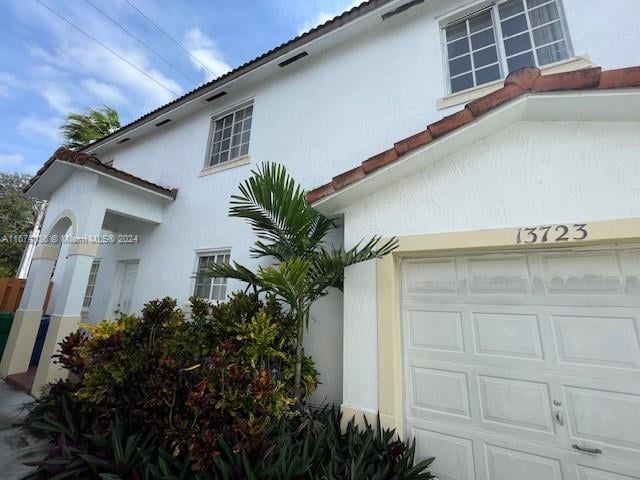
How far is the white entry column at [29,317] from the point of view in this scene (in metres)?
7.39

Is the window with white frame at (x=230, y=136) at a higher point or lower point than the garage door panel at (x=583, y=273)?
higher

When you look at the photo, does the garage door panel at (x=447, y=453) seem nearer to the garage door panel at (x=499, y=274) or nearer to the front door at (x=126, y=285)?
the garage door panel at (x=499, y=274)

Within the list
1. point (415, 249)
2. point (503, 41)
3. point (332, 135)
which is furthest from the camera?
point (332, 135)

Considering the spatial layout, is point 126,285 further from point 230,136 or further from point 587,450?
point 587,450

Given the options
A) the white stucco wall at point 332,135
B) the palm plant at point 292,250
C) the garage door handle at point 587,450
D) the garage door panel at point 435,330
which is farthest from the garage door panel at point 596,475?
the palm plant at point 292,250

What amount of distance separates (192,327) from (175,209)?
4.92 m

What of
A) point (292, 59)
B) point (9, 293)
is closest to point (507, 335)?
point (292, 59)

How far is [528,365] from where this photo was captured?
3.21 m

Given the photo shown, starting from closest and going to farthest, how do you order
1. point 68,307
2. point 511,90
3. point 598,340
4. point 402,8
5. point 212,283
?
1. point 598,340
2. point 511,90
3. point 402,8
4. point 68,307
5. point 212,283

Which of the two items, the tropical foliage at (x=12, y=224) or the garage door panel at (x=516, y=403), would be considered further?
the tropical foliage at (x=12, y=224)

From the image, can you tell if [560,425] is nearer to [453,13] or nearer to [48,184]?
[453,13]

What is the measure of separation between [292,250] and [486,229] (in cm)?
268

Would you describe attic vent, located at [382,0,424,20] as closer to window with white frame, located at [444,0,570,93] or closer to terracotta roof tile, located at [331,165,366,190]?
window with white frame, located at [444,0,570,93]

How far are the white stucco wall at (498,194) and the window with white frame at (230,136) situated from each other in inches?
195
